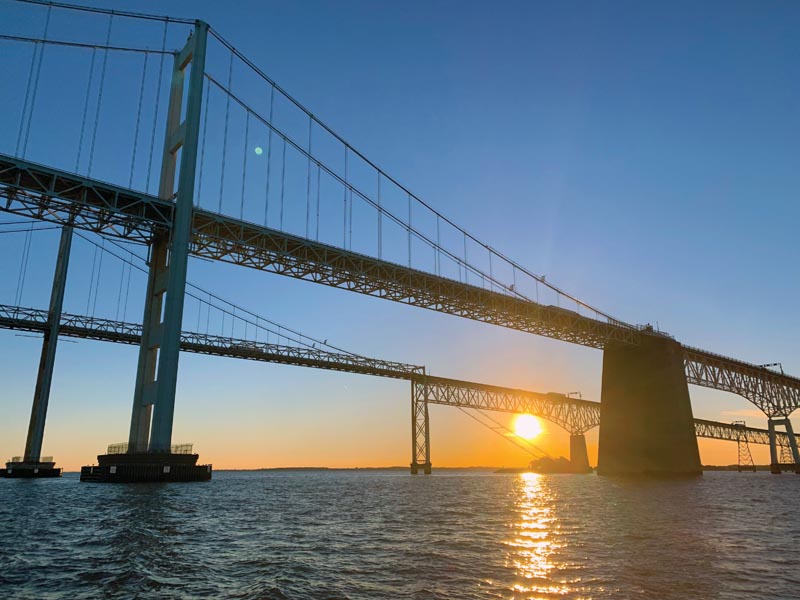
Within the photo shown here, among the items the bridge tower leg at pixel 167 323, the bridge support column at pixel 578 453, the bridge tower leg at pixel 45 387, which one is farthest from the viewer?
the bridge support column at pixel 578 453

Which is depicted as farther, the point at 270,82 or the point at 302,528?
the point at 270,82

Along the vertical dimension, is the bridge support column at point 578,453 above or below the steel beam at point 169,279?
below

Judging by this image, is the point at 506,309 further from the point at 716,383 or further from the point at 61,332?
the point at 61,332

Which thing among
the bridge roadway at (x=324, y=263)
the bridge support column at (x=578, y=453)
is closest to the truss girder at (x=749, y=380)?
the bridge roadway at (x=324, y=263)

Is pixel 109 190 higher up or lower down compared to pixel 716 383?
higher up

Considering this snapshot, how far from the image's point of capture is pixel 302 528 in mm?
16219

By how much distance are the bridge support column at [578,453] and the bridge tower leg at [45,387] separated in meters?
78.1

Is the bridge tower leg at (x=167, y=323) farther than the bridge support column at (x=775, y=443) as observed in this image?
No

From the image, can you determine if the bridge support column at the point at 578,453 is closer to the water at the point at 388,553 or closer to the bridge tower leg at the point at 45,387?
the bridge tower leg at the point at 45,387

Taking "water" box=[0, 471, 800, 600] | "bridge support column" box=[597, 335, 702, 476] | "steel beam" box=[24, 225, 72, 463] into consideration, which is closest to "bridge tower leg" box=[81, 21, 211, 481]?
"water" box=[0, 471, 800, 600]

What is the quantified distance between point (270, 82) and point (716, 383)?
58662mm

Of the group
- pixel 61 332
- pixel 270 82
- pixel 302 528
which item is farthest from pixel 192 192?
pixel 61 332

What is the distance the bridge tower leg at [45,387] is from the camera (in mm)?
51750

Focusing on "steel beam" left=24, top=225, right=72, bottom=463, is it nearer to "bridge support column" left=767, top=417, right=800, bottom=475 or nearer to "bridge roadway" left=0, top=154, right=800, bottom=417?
"bridge roadway" left=0, top=154, right=800, bottom=417
